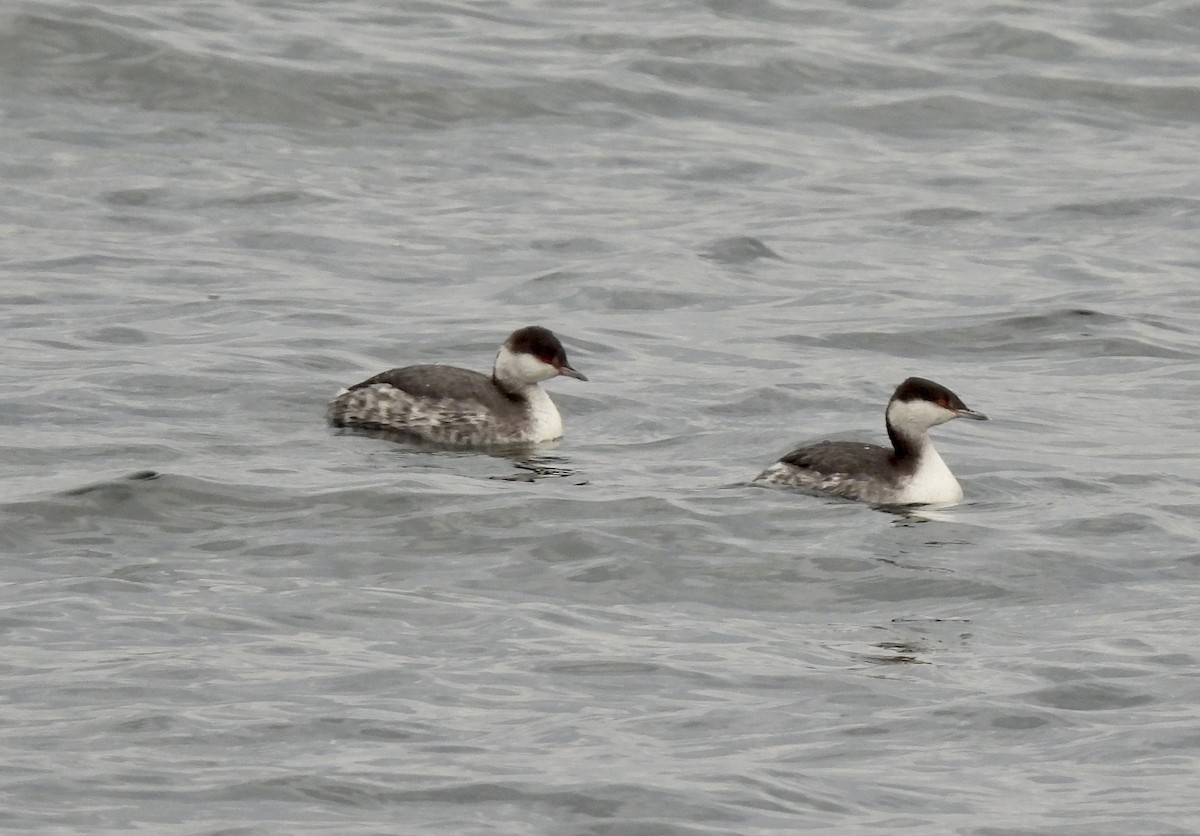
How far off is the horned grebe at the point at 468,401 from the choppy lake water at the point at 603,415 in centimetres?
34

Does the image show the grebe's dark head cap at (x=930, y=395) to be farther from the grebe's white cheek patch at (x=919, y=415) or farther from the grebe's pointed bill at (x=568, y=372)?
the grebe's pointed bill at (x=568, y=372)

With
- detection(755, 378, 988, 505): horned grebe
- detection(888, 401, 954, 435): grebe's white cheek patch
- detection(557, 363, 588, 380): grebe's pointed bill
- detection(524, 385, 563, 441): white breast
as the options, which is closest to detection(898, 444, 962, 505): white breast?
detection(755, 378, 988, 505): horned grebe

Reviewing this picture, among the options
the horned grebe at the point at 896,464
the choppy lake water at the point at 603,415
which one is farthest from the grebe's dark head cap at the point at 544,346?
the horned grebe at the point at 896,464

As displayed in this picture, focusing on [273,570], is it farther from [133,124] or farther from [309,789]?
[133,124]

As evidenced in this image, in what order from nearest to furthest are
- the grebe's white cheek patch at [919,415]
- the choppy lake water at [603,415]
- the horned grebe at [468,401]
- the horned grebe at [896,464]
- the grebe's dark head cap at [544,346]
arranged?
1. the choppy lake water at [603,415]
2. the horned grebe at [896,464]
3. the grebe's white cheek patch at [919,415]
4. the horned grebe at [468,401]
5. the grebe's dark head cap at [544,346]

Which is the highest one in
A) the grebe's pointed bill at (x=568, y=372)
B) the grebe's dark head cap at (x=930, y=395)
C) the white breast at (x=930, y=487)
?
the grebe's dark head cap at (x=930, y=395)

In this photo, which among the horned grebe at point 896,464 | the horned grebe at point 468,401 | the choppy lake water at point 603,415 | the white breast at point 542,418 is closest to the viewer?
the choppy lake water at point 603,415

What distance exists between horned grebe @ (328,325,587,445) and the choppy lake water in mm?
339

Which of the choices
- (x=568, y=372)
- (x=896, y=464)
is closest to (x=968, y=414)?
(x=896, y=464)

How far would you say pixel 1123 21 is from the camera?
2973 centimetres

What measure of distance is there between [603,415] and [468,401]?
110 cm

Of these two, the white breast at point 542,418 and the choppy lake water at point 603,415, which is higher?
the choppy lake water at point 603,415

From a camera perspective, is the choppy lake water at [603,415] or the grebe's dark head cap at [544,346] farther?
the grebe's dark head cap at [544,346]

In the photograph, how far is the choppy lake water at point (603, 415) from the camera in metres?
9.60
